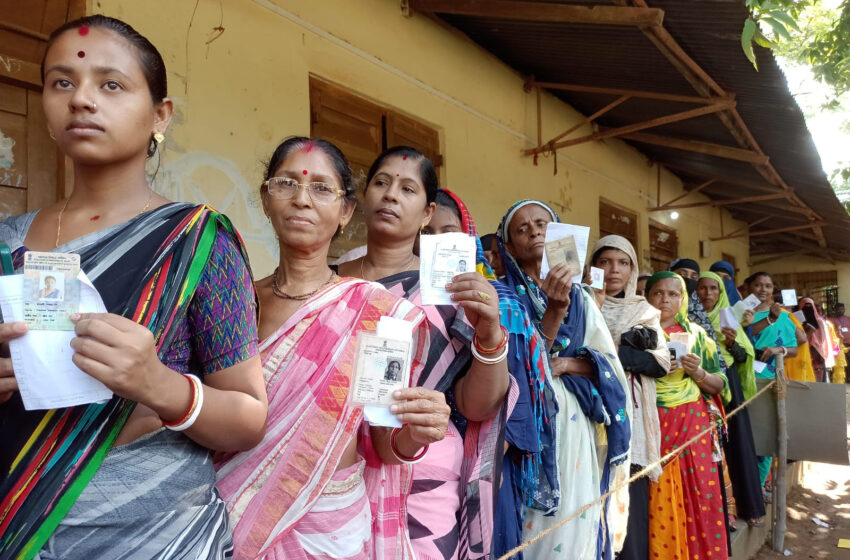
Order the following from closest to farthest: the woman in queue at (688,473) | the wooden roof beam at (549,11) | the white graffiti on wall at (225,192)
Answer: the white graffiti on wall at (225,192) → the woman in queue at (688,473) → the wooden roof beam at (549,11)

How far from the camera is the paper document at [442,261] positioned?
1511 mm

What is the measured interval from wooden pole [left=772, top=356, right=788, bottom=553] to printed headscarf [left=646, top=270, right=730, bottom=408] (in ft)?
3.12

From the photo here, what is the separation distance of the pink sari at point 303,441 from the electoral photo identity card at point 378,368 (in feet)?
0.59

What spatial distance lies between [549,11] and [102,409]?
13.5 feet

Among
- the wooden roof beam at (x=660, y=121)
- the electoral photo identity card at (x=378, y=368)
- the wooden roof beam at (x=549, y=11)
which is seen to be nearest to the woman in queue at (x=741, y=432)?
the wooden roof beam at (x=660, y=121)

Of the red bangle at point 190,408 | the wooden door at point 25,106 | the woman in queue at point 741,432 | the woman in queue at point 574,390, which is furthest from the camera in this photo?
the woman in queue at point 741,432

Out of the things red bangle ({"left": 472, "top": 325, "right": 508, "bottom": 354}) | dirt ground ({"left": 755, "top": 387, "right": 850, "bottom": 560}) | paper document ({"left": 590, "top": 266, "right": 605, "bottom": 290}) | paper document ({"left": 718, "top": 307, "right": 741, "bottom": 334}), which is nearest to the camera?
red bangle ({"left": 472, "top": 325, "right": 508, "bottom": 354})

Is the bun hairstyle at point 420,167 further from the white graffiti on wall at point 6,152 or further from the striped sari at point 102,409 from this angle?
the white graffiti on wall at point 6,152

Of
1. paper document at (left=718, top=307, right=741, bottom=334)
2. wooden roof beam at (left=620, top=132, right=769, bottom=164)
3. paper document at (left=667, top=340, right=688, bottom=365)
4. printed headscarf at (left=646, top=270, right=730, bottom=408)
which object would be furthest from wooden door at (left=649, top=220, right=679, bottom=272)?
paper document at (left=667, top=340, right=688, bottom=365)

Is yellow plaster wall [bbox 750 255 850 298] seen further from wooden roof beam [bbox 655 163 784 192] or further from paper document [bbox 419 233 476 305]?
paper document [bbox 419 233 476 305]

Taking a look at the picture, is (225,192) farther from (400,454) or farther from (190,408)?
(190,408)

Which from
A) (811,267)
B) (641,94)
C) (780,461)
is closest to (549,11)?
(641,94)

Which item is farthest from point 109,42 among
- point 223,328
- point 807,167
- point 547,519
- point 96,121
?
point 807,167

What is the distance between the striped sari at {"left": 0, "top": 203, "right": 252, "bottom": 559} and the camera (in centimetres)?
88
